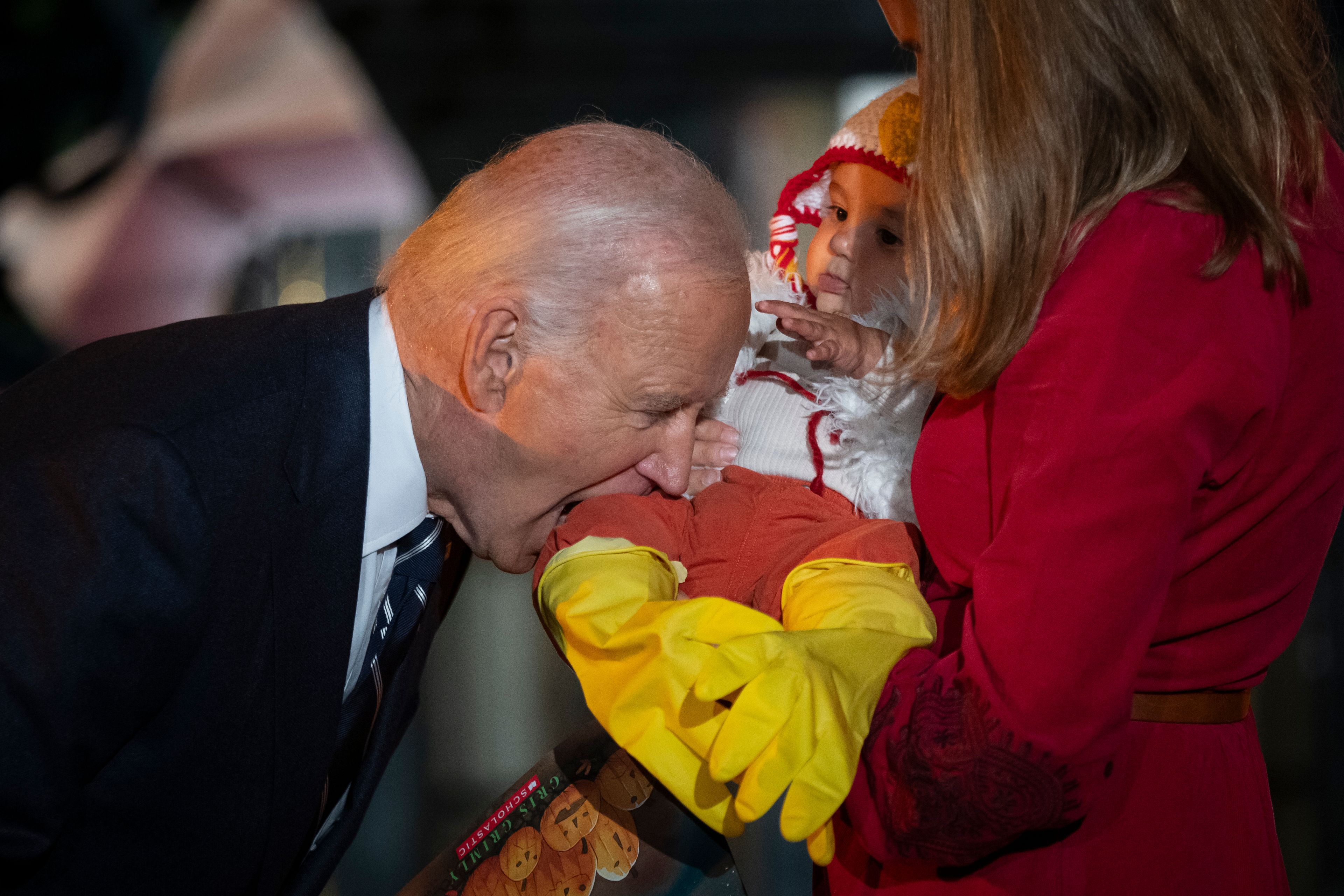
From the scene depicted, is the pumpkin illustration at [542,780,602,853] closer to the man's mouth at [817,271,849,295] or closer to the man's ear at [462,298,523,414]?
the man's ear at [462,298,523,414]

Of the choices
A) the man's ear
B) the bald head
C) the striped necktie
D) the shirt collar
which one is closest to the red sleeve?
the bald head

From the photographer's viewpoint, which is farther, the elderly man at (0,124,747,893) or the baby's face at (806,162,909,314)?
the baby's face at (806,162,909,314)

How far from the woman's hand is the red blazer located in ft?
1.44

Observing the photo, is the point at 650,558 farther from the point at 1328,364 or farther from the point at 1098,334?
the point at 1328,364

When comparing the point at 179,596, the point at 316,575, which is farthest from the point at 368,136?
the point at 179,596

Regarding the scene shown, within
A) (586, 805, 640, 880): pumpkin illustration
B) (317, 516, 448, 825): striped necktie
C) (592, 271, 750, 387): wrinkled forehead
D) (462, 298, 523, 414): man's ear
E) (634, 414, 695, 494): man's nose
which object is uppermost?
(462, 298, 523, 414): man's ear

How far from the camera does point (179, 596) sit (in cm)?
118

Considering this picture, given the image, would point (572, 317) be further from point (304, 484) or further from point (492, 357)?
point (304, 484)

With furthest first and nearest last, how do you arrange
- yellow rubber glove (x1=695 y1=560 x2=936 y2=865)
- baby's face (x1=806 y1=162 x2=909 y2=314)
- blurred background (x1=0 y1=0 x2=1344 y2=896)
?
blurred background (x1=0 y1=0 x2=1344 y2=896) < baby's face (x1=806 y1=162 x2=909 y2=314) < yellow rubber glove (x1=695 y1=560 x2=936 y2=865)

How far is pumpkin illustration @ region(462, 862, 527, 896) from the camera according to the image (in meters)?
1.36

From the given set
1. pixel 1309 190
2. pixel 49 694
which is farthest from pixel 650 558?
pixel 1309 190

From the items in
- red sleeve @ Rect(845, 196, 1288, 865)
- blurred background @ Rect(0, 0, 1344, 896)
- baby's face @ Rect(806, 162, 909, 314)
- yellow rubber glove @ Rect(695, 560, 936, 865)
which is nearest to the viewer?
red sleeve @ Rect(845, 196, 1288, 865)

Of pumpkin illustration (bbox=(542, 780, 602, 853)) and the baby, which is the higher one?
the baby

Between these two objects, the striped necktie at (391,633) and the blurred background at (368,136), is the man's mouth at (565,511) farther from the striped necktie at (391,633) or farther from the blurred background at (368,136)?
the blurred background at (368,136)
